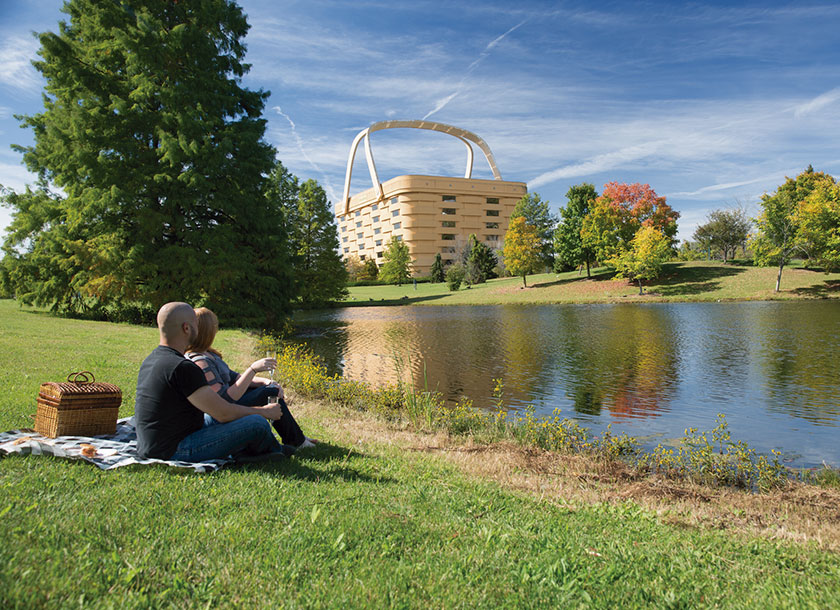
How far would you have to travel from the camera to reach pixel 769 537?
3896mm

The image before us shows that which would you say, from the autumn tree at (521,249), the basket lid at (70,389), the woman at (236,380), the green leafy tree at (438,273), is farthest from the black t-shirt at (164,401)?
the green leafy tree at (438,273)

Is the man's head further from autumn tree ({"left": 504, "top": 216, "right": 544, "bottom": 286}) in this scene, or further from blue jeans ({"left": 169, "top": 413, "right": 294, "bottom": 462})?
autumn tree ({"left": 504, "top": 216, "right": 544, "bottom": 286})

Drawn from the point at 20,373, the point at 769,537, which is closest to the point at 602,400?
the point at 769,537

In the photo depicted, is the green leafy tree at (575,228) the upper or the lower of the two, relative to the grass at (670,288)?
upper

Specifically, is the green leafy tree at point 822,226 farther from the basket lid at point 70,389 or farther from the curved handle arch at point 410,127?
the curved handle arch at point 410,127

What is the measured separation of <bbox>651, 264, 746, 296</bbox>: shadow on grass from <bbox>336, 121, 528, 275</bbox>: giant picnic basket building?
43.1 metres

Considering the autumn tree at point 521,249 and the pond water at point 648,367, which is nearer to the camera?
the pond water at point 648,367

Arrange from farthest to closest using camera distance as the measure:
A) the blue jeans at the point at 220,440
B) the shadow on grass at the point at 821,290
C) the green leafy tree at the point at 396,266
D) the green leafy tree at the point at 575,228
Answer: the green leafy tree at the point at 396,266
the green leafy tree at the point at 575,228
the shadow on grass at the point at 821,290
the blue jeans at the point at 220,440

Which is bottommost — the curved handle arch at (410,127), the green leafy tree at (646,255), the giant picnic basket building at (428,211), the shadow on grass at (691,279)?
the shadow on grass at (691,279)

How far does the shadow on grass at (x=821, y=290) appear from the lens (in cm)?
3553

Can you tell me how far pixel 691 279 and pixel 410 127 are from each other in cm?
8665

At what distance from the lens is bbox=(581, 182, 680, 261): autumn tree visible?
48656 millimetres

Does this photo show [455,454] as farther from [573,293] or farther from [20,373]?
[573,293]

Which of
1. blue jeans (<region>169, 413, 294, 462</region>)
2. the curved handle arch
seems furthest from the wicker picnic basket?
the curved handle arch
